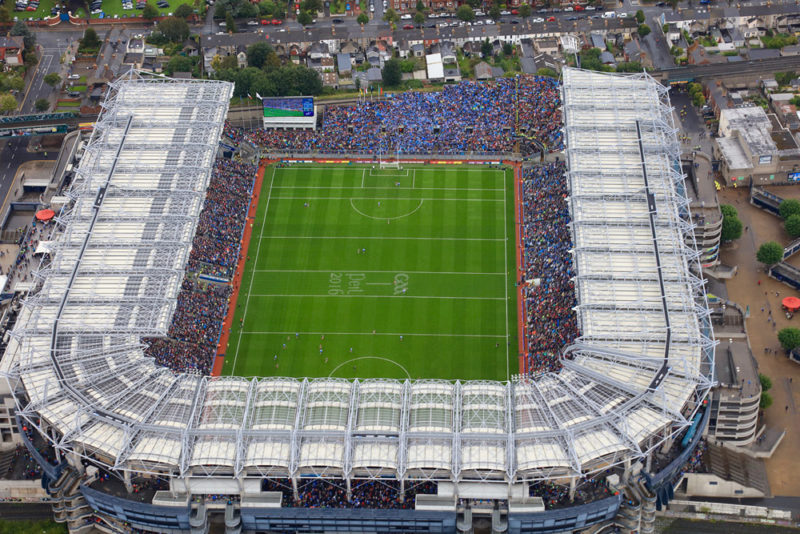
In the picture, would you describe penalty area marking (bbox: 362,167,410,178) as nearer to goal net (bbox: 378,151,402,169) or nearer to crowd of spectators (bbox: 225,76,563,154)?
goal net (bbox: 378,151,402,169)

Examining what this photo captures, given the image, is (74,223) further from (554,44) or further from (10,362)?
(554,44)

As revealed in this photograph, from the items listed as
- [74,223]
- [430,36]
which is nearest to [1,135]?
[74,223]

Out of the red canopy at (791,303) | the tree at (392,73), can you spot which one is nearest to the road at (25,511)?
the tree at (392,73)

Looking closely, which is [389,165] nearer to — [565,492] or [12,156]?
[12,156]

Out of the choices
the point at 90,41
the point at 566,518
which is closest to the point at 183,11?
the point at 90,41

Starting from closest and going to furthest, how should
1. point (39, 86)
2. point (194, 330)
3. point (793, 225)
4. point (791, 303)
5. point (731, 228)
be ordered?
point (194, 330)
point (791, 303)
point (731, 228)
point (793, 225)
point (39, 86)

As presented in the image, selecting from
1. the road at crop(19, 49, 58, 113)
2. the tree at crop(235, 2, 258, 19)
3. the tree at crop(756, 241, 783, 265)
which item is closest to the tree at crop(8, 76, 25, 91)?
the road at crop(19, 49, 58, 113)

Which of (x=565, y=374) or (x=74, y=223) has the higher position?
(x=74, y=223)
